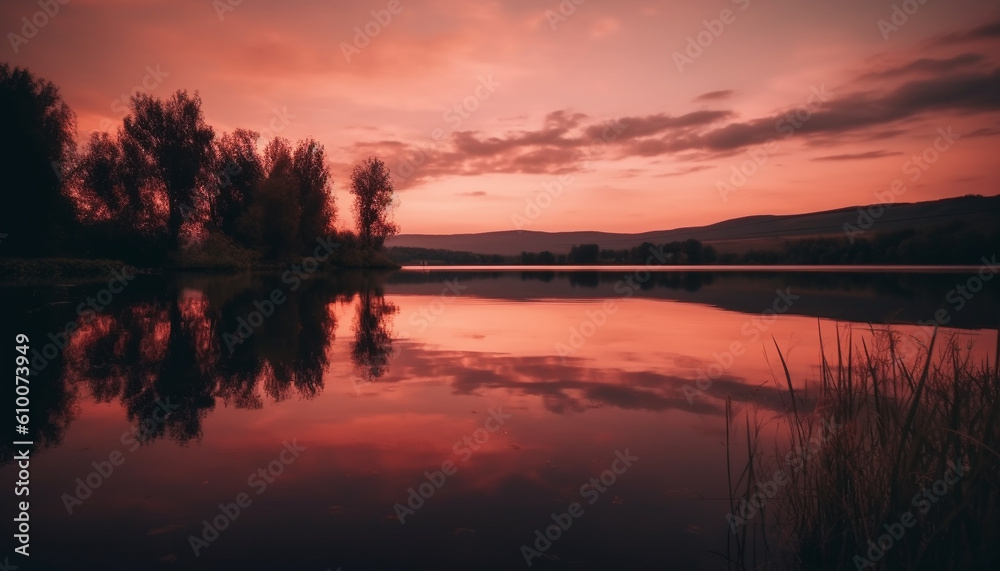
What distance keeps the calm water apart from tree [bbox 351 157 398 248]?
55.1m

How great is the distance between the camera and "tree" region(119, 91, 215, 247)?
4678cm

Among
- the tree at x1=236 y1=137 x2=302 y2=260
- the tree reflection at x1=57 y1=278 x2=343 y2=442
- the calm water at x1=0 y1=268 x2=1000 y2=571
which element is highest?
the tree at x1=236 y1=137 x2=302 y2=260

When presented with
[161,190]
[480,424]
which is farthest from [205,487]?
[161,190]

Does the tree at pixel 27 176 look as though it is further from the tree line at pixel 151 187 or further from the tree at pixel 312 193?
the tree at pixel 312 193

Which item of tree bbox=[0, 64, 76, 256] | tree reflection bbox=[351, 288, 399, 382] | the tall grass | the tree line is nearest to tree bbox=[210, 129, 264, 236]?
the tree line

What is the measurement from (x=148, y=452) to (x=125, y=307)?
601 inches

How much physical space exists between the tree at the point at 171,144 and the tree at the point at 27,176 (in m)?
11.7

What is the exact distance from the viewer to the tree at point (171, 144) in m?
46.8

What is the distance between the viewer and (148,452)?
513 centimetres

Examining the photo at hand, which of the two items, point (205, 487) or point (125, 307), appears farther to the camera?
point (125, 307)

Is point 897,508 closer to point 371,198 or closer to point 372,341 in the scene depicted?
point 372,341

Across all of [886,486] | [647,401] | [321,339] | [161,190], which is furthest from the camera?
[161,190]

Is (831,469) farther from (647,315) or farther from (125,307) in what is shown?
(125,307)

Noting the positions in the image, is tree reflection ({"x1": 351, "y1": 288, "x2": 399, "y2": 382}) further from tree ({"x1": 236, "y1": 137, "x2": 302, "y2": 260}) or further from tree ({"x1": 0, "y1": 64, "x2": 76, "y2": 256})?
tree ({"x1": 236, "y1": 137, "x2": 302, "y2": 260})
